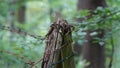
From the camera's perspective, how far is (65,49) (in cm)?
309

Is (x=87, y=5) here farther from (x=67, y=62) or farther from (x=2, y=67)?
(x=67, y=62)

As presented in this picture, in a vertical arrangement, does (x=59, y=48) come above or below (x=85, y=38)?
above

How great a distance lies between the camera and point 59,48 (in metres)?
3.03

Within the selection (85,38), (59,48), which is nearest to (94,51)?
(85,38)

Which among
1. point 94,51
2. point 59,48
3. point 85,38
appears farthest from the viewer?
point 94,51

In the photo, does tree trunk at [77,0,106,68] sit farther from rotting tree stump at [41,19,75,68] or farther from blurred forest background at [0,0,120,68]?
rotting tree stump at [41,19,75,68]

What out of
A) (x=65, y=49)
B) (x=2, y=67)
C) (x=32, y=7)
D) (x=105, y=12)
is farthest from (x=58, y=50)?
(x=32, y=7)

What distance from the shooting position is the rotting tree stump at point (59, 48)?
3.02 metres

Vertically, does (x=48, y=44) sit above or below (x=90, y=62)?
above

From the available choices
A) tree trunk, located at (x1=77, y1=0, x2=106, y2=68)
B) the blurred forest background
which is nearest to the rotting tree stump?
the blurred forest background

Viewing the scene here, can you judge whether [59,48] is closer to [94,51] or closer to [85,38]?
[85,38]

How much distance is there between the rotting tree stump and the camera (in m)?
3.02

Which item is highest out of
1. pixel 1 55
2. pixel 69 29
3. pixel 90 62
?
pixel 69 29

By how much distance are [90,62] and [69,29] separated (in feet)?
13.2
